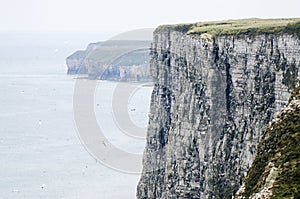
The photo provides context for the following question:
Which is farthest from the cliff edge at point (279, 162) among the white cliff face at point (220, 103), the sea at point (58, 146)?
the sea at point (58, 146)

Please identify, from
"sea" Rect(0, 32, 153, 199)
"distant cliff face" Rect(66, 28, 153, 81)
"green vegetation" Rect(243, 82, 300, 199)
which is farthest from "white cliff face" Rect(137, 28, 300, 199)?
"distant cliff face" Rect(66, 28, 153, 81)

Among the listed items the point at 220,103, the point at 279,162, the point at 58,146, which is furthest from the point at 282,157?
the point at 58,146

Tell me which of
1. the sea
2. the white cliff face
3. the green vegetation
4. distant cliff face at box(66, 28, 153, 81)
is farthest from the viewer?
distant cliff face at box(66, 28, 153, 81)

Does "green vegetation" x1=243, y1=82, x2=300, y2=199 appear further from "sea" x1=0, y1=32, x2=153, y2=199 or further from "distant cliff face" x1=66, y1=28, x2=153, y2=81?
"distant cliff face" x1=66, y1=28, x2=153, y2=81

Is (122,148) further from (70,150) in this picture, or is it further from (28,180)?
(28,180)

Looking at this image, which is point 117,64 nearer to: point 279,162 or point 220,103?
point 220,103

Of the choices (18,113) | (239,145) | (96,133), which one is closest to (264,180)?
(239,145)

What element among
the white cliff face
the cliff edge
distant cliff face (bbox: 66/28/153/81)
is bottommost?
distant cliff face (bbox: 66/28/153/81)
